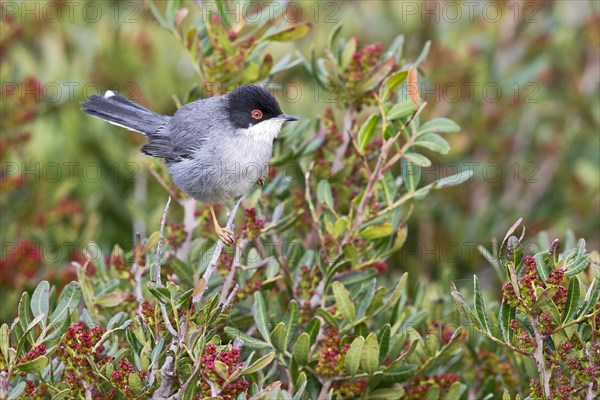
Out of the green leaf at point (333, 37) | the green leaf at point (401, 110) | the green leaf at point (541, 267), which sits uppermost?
the green leaf at point (333, 37)

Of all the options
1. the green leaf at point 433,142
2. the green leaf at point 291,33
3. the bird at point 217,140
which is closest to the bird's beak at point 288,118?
the bird at point 217,140

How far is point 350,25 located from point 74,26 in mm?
2256

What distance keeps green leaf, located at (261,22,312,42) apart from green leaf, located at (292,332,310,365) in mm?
1612

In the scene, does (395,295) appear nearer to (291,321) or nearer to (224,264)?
(291,321)

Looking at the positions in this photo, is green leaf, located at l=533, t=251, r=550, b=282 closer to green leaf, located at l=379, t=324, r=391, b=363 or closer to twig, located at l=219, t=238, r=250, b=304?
green leaf, located at l=379, t=324, r=391, b=363

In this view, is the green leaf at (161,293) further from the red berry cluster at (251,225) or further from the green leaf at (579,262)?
the green leaf at (579,262)

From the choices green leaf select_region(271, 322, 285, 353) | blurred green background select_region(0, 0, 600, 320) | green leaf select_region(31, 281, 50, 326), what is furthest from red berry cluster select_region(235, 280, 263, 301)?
blurred green background select_region(0, 0, 600, 320)

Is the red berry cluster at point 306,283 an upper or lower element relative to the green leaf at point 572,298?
lower

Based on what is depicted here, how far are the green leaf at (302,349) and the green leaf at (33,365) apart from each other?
897 millimetres

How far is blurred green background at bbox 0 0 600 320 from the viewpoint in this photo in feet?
18.1

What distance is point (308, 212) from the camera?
3771 millimetres

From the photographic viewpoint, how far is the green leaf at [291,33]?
12.4ft

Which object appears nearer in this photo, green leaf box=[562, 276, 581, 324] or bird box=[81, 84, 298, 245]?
green leaf box=[562, 276, 581, 324]

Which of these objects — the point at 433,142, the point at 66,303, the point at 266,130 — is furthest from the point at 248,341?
the point at 266,130
